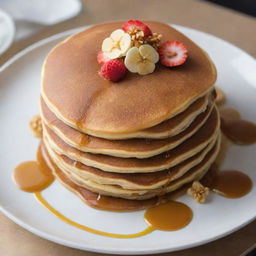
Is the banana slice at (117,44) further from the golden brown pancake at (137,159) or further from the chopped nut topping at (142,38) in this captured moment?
the golden brown pancake at (137,159)

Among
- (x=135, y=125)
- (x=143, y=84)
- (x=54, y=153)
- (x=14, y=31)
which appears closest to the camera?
(x=135, y=125)

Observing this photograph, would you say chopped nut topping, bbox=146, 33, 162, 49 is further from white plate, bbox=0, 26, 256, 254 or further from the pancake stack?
white plate, bbox=0, 26, 256, 254

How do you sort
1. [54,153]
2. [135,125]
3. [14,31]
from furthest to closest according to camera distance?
[14,31], [54,153], [135,125]

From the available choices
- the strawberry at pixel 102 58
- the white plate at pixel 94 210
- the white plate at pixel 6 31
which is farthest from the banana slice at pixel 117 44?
the white plate at pixel 6 31

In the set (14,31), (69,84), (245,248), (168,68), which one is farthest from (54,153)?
(14,31)

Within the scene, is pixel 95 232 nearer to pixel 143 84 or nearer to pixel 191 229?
pixel 191 229

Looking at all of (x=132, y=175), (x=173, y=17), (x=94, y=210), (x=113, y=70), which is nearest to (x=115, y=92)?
(x=113, y=70)
